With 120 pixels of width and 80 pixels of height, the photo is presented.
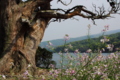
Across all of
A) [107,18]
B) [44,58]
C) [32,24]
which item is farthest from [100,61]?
[44,58]

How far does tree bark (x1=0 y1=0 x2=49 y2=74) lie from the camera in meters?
8.54

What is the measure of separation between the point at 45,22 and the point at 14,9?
6.01 feet

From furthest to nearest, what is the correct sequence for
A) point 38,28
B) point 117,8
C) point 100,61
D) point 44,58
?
point 44,58
point 117,8
point 38,28
point 100,61

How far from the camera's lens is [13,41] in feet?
28.1

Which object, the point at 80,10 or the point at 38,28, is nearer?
the point at 38,28

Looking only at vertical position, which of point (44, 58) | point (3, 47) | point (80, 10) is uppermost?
point (80, 10)

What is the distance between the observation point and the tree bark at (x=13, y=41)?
336 inches

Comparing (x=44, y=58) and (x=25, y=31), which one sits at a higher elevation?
(x=25, y=31)

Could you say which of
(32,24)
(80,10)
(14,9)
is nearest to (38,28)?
(32,24)

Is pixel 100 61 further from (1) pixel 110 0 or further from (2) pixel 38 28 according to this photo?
(1) pixel 110 0

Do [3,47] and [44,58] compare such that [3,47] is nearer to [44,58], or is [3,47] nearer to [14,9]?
[14,9]

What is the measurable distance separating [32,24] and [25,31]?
553 millimetres

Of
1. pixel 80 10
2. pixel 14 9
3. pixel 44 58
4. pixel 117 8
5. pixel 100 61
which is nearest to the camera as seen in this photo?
pixel 100 61

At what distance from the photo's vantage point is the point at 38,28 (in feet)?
30.8
